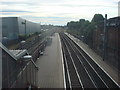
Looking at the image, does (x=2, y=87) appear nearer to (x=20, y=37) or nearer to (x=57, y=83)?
(x=57, y=83)

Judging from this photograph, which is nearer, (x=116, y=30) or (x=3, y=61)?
(x=3, y=61)

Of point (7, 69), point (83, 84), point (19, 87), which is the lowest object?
point (83, 84)

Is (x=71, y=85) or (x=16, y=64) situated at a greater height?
(x=16, y=64)

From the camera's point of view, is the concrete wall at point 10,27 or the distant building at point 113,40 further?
the concrete wall at point 10,27

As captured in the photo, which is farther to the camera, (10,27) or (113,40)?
(10,27)

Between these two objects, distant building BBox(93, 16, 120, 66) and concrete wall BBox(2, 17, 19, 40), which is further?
concrete wall BBox(2, 17, 19, 40)

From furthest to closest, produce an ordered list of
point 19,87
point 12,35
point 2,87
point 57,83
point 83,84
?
point 12,35
point 83,84
point 57,83
point 19,87
point 2,87

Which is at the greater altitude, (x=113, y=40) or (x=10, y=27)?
(x=10, y=27)

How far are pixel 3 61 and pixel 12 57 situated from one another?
1.58ft

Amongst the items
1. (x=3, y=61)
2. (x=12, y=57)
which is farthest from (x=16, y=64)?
(x=3, y=61)

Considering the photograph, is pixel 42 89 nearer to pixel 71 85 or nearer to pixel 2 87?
pixel 71 85

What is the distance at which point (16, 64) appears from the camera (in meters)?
5.90

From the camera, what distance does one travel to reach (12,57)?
17.8 ft

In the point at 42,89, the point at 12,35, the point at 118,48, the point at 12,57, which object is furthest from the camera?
the point at 12,35
